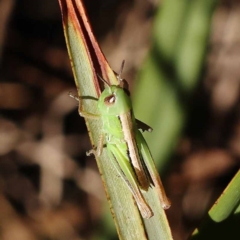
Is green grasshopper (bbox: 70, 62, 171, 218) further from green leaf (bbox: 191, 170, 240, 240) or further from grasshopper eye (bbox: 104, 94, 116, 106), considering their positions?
green leaf (bbox: 191, 170, 240, 240)

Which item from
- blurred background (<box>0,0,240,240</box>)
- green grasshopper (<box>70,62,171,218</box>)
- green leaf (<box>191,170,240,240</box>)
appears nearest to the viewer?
green leaf (<box>191,170,240,240</box>)

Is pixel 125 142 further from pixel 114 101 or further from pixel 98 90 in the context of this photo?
pixel 98 90

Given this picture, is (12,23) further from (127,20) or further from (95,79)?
(95,79)

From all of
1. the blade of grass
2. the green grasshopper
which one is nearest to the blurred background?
the green grasshopper

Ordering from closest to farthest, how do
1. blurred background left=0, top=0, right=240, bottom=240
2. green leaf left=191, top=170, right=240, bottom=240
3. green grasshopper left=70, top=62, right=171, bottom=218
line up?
green leaf left=191, top=170, right=240, bottom=240 < green grasshopper left=70, top=62, right=171, bottom=218 < blurred background left=0, top=0, right=240, bottom=240

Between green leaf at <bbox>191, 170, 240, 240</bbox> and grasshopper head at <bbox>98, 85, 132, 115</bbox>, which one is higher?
grasshopper head at <bbox>98, 85, 132, 115</bbox>

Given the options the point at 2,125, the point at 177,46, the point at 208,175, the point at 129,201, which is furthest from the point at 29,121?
the point at 129,201

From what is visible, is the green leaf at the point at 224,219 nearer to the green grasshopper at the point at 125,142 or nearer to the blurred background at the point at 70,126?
the green grasshopper at the point at 125,142
